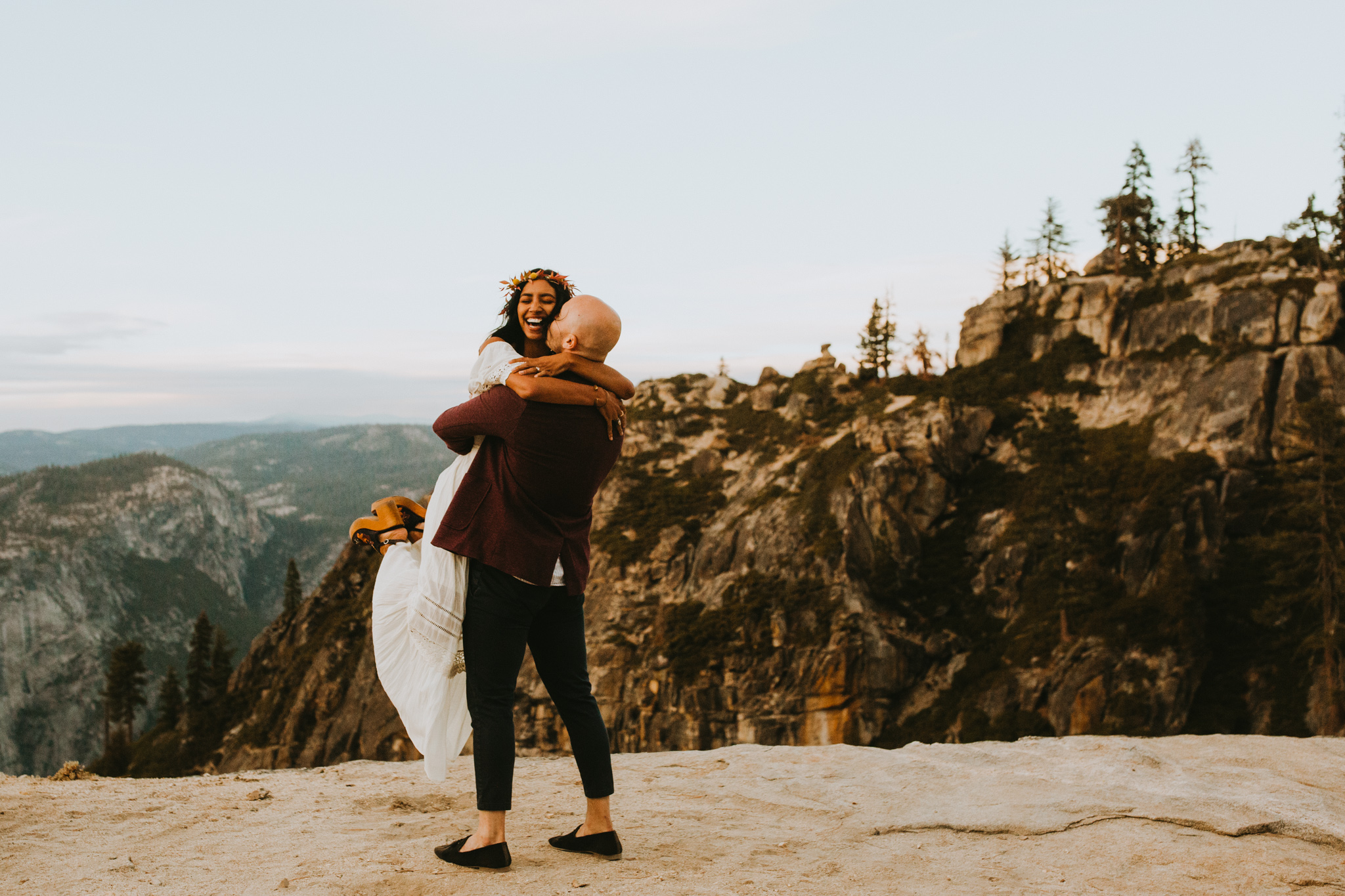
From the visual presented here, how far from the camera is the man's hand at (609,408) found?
3.73m

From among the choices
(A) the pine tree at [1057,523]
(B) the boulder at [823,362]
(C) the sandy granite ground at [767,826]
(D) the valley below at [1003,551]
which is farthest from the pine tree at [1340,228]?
(C) the sandy granite ground at [767,826]

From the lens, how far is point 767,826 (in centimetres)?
473

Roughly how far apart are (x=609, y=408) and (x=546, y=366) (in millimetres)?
373

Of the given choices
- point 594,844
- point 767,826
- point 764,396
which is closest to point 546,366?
point 594,844

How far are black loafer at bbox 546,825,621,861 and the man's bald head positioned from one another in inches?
95.9

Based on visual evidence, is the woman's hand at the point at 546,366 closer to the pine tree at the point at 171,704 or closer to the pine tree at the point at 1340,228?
the pine tree at the point at 1340,228

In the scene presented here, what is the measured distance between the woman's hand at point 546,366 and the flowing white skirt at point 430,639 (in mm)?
466

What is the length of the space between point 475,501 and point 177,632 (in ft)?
752

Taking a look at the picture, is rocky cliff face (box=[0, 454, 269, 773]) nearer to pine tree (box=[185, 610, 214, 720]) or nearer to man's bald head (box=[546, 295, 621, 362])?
pine tree (box=[185, 610, 214, 720])

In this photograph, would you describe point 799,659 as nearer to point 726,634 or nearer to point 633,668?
point 726,634

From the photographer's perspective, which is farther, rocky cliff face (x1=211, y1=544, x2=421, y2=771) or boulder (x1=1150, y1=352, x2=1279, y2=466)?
rocky cliff face (x1=211, y1=544, x2=421, y2=771)

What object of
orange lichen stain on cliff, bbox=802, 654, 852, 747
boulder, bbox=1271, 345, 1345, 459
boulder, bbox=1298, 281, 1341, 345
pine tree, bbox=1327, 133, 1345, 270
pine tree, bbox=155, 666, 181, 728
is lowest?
pine tree, bbox=155, 666, 181, 728

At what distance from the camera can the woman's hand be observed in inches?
143

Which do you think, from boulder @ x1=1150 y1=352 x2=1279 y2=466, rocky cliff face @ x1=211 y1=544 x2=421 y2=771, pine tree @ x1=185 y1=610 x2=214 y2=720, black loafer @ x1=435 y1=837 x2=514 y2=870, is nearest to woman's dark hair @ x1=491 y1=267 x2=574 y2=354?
black loafer @ x1=435 y1=837 x2=514 y2=870
